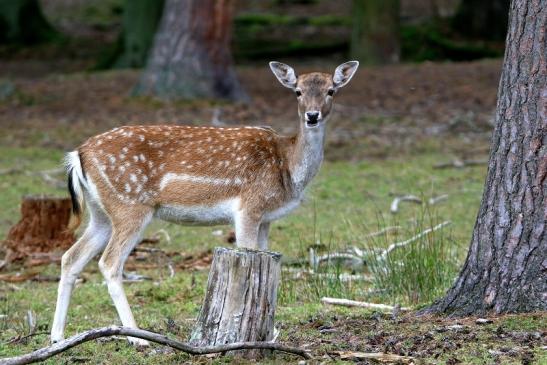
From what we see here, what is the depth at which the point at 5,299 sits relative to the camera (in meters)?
8.33

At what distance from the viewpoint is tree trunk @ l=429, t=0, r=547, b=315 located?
240 inches

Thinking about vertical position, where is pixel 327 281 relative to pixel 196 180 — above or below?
below

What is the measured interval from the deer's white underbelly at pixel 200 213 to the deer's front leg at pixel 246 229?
0.27 ft

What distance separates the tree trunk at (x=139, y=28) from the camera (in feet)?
71.5

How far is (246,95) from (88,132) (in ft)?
10.6

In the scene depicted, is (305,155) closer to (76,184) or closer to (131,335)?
(76,184)

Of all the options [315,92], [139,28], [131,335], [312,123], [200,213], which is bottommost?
[131,335]

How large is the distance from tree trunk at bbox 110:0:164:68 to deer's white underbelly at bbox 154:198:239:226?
1462cm

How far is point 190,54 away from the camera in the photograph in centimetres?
1716

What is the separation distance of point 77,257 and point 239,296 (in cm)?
189

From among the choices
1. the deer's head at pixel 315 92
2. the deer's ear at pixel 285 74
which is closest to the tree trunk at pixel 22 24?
the deer's ear at pixel 285 74

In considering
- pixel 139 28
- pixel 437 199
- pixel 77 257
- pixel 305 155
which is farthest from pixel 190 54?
pixel 77 257

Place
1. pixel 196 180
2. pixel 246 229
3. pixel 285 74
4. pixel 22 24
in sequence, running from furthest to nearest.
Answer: pixel 22 24 → pixel 285 74 → pixel 196 180 → pixel 246 229

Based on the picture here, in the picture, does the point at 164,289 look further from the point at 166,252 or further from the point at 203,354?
the point at 203,354
